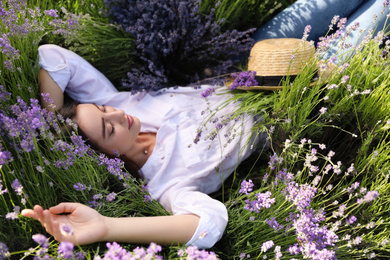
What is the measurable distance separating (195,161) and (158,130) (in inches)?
13.3

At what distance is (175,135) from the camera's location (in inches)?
82.0

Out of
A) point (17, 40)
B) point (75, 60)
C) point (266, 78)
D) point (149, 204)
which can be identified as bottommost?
point (149, 204)

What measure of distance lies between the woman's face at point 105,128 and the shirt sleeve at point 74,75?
0.95 ft

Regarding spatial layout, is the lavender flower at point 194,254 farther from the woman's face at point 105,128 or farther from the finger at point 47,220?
the woman's face at point 105,128

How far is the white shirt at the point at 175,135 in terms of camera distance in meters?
1.84

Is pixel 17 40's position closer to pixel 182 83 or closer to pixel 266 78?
pixel 182 83

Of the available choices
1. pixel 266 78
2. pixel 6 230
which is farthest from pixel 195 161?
pixel 6 230

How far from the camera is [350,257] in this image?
161cm

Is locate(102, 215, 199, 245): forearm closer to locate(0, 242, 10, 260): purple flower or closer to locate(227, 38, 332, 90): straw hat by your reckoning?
locate(0, 242, 10, 260): purple flower

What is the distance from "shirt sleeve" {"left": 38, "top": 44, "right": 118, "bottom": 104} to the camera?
203cm

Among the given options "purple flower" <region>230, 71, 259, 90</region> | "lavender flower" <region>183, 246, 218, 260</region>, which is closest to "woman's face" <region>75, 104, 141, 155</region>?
"purple flower" <region>230, 71, 259, 90</region>

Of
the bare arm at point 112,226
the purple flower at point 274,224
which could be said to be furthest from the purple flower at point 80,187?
the purple flower at point 274,224

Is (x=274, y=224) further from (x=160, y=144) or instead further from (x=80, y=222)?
(x=160, y=144)

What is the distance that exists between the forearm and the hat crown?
3.33 ft
